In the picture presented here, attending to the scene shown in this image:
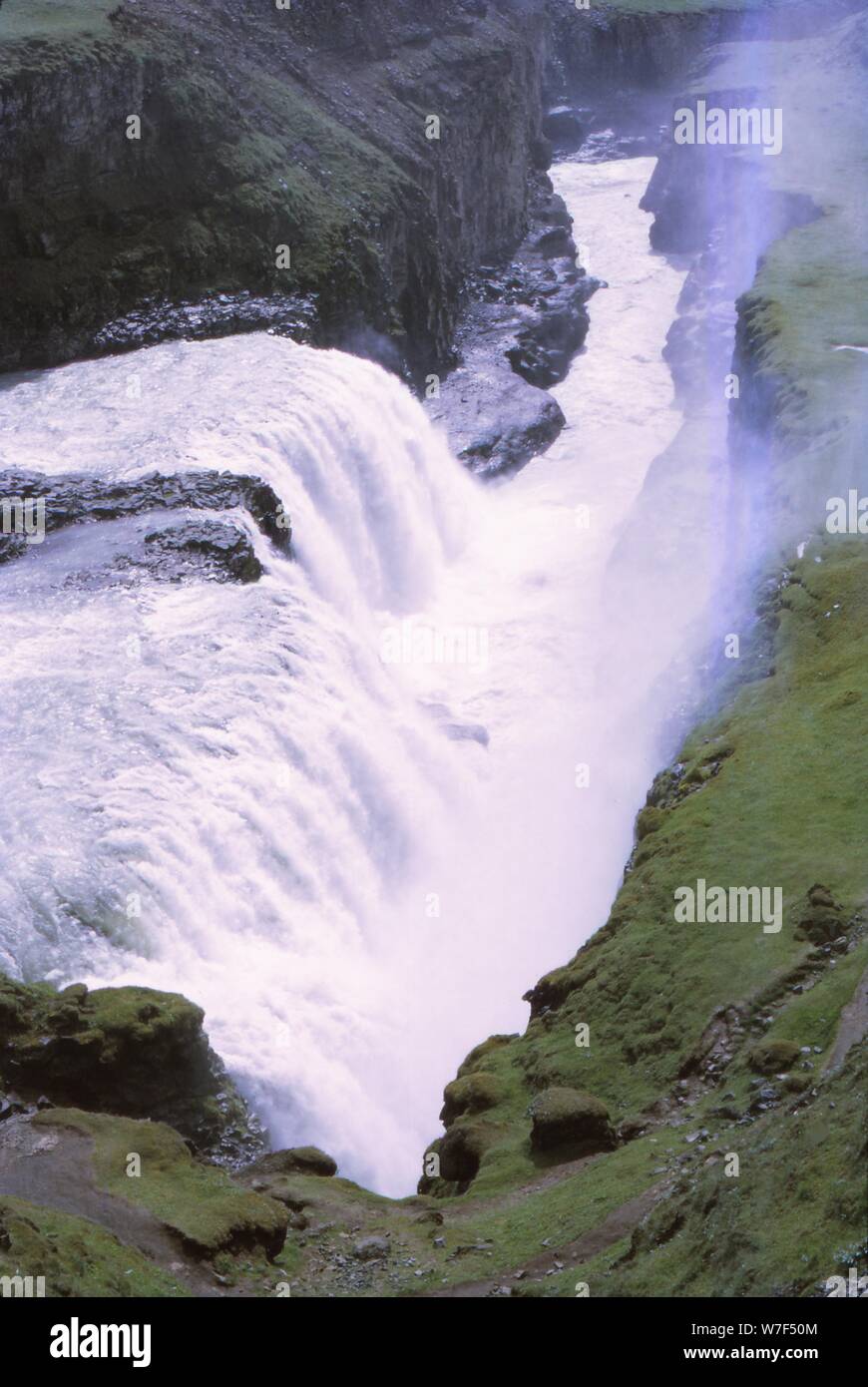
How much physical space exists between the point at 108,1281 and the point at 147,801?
504 inches

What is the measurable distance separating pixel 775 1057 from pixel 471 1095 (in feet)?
21.9

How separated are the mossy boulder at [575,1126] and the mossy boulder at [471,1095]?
2.50 metres

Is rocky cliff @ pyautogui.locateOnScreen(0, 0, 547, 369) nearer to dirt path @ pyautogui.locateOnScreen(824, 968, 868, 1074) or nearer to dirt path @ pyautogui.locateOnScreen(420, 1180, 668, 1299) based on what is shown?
dirt path @ pyautogui.locateOnScreen(824, 968, 868, 1074)

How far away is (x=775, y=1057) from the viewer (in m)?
20.9

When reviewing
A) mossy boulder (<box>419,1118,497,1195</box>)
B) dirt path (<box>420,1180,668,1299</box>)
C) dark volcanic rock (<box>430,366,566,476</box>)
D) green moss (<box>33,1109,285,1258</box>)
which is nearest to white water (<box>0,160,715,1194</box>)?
mossy boulder (<box>419,1118,497,1195</box>)

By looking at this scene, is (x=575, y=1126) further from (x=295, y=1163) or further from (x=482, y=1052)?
(x=482, y=1052)

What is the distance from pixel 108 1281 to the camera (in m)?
17.0

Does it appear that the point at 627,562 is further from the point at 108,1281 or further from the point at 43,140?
the point at 108,1281

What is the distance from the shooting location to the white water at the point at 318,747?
27.1m

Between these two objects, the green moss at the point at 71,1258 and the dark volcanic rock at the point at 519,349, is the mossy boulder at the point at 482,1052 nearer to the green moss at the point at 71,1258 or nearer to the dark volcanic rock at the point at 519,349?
the green moss at the point at 71,1258

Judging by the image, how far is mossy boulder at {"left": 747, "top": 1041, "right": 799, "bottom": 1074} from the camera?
68.0 ft

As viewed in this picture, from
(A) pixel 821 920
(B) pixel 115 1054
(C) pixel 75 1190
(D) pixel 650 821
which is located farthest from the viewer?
(D) pixel 650 821

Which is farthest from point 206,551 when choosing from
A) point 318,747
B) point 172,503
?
point 318,747
